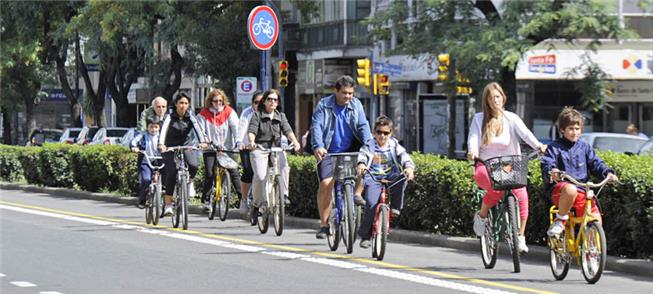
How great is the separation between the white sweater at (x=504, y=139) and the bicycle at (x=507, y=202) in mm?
157

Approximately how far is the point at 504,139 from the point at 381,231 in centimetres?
161

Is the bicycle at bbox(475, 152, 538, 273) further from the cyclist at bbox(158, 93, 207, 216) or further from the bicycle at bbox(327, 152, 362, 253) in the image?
the cyclist at bbox(158, 93, 207, 216)

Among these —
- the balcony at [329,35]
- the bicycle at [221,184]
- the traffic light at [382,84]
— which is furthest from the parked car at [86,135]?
the bicycle at [221,184]

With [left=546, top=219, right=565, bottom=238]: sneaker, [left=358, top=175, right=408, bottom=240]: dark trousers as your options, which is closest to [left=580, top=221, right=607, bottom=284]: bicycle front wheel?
[left=546, top=219, right=565, bottom=238]: sneaker

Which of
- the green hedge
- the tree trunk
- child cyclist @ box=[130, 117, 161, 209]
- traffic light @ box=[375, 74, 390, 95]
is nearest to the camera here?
the green hedge

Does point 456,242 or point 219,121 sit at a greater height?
point 219,121

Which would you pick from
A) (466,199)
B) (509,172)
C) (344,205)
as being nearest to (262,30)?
(466,199)

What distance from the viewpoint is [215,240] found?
16812mm

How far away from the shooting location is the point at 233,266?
13.7 meters

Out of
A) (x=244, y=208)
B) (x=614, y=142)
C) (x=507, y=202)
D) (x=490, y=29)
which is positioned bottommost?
(x=244, y=208)

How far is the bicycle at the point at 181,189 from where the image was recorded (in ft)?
60.4

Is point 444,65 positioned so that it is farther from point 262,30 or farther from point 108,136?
point 108,136

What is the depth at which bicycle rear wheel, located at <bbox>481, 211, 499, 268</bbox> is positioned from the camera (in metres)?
13.5

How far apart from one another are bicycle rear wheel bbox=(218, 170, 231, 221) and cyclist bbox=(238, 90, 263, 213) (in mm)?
699
